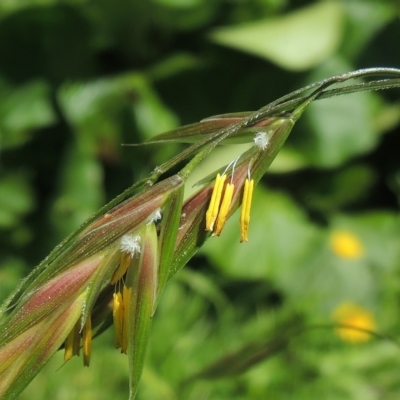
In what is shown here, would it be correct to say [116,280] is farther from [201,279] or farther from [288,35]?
[288,35]

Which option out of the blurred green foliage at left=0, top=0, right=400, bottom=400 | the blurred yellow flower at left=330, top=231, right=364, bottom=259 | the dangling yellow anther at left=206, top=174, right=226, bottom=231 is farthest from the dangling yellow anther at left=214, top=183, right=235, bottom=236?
the blurred yellow flower at left=330, top=231, right=364, bottom=259

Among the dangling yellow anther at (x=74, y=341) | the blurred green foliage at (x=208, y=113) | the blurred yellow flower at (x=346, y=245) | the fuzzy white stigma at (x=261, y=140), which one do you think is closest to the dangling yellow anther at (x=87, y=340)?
the dangling yellow anther at (x=74, y=341)

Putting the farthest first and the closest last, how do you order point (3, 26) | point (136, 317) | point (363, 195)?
1. point (363, 195)
2. point (3, 26)
3. point (136, 317)

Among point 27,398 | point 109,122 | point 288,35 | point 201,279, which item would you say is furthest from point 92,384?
point 288,35

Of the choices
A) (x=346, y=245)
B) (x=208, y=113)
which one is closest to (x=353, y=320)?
(x=346, y=245)

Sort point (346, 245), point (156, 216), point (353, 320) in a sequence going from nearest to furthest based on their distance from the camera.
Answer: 1. point (156, 216)
2. point (353, 320)
3. point (346, 245)

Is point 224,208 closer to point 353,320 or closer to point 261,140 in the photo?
point 261,140
